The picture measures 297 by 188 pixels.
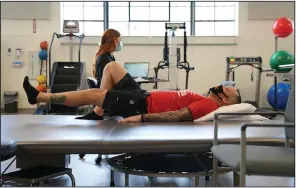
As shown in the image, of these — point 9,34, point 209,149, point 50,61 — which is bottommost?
→ point 209,149

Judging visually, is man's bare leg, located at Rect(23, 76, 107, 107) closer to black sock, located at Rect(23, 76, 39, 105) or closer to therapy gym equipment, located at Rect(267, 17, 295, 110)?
black sock, located at Rect(23, 76, 39, 105)

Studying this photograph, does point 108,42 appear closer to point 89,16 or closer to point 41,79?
point 41,79

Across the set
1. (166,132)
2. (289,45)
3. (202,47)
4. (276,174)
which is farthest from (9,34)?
(276,174)

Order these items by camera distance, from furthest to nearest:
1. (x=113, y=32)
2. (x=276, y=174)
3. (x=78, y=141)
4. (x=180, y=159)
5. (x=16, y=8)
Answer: (x=16, y=8) → (x=113, y=32) → (x=180, y=159) → (x=78, y=141) → (x=276, y=174)

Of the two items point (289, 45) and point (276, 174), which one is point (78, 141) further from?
point (289, 45)

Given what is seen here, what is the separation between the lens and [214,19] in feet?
25.9

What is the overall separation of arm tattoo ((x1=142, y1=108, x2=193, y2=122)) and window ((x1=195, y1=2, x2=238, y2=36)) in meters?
5.45

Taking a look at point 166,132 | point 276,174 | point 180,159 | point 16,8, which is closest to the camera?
point 276,174

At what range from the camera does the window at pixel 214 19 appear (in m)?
7.86

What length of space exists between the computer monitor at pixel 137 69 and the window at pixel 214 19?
1483mm

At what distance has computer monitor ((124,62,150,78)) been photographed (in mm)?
7184

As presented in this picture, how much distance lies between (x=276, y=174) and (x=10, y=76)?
6.99m

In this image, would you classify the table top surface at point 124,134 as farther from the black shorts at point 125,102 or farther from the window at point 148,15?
the window at point 148,15

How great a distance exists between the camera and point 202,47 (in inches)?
300
